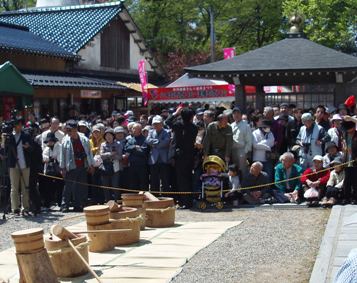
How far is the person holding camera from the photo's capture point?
11344 millimetres

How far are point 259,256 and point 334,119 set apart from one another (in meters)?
5.16

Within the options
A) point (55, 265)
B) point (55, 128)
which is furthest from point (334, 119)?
point (55, 265)

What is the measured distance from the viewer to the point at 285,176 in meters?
11.7

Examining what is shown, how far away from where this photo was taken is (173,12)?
121 ft

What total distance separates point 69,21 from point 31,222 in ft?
58.0

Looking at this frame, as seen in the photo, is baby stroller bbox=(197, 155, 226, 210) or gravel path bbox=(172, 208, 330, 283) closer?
gravel path bbox=(172, 208, 330, 283)

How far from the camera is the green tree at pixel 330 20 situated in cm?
3200

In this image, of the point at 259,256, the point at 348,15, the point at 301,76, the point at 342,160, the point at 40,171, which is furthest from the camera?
the point at 348,15

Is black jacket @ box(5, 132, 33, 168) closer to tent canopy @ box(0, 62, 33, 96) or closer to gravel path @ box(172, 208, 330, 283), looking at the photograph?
tent canopy @ box(0, 62, 33, 96)

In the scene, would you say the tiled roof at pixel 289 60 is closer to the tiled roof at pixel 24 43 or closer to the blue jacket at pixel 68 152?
the blue jacket at pixel 68 152

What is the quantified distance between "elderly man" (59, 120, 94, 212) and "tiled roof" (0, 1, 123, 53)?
1247 centimetres

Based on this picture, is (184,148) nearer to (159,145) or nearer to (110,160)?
(159,145)

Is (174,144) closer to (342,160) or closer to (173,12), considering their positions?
(342,160)

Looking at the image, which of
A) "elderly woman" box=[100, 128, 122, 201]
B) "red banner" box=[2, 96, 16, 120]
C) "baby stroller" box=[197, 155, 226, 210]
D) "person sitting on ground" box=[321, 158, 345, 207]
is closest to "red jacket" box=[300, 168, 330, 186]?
"person sitting on ground" box=[321, 158, 345, 207]
